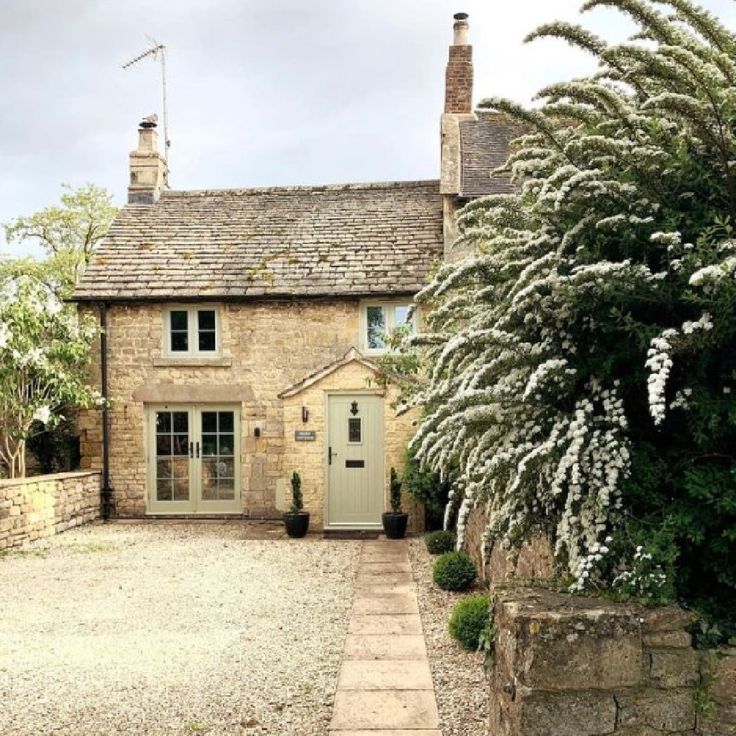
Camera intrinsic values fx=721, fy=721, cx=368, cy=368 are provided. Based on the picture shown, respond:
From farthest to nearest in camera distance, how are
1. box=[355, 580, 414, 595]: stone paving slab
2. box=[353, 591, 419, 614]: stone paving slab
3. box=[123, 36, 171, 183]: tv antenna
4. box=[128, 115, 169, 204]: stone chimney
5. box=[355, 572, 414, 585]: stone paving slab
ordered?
1. box=[123, 36, 171, 183]: tv antenna
2. box=[128, 115, 169, 204]: stone chimney
3. box=[355, 572, 414, 585]: stone paving slab
4. box=[355, 580, 414, 595]: stone paving slab
5. box=[353, 591, 419, 614]: stone paving slab

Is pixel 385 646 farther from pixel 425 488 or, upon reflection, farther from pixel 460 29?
pixel 460 29

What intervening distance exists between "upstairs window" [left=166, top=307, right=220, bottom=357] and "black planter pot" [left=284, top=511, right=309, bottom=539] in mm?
3967

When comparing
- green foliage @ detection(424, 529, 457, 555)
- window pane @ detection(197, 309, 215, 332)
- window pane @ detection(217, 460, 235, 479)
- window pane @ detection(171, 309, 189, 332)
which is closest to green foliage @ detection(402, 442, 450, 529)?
green foliage @ detection(424, 529, 457, 555)

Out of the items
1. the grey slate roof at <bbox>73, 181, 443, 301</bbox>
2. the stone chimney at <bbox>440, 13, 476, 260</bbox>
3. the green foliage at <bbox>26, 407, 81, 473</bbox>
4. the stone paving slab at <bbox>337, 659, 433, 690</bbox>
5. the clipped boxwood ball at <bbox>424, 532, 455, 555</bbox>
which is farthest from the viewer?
the stone chimney at <bbox>440, 13, 476, 260</bbox>

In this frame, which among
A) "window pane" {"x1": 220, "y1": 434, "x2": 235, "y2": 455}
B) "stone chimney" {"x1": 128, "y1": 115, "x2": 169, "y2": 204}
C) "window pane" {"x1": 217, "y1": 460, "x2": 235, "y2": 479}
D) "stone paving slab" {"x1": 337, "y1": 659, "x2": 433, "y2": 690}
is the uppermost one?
"stone chimney" {"x1": 128, "y1": 115, "x2": 169, "y2": 204}

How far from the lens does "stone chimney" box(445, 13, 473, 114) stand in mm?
16109

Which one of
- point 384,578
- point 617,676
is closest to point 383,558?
point 384,578

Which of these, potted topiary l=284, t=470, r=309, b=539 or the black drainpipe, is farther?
the black drainpipe

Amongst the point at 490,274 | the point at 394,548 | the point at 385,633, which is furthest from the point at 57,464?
the point at 490,274

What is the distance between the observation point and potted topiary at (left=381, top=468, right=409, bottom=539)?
1247cm

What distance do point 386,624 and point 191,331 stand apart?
29.7 ft

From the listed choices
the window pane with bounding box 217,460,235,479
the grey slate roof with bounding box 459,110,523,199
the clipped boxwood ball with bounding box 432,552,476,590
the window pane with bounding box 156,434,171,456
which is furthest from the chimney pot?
the clipped boxwood ball with bounding box 432,552,476,590

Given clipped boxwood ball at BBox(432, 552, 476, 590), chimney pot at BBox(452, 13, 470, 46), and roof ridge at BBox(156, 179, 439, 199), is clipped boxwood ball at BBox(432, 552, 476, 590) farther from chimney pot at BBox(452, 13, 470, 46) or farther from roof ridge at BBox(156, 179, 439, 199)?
chimney pot at BBox(452, 13, 470, 46)

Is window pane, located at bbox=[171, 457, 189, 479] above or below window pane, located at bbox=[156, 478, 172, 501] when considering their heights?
above
